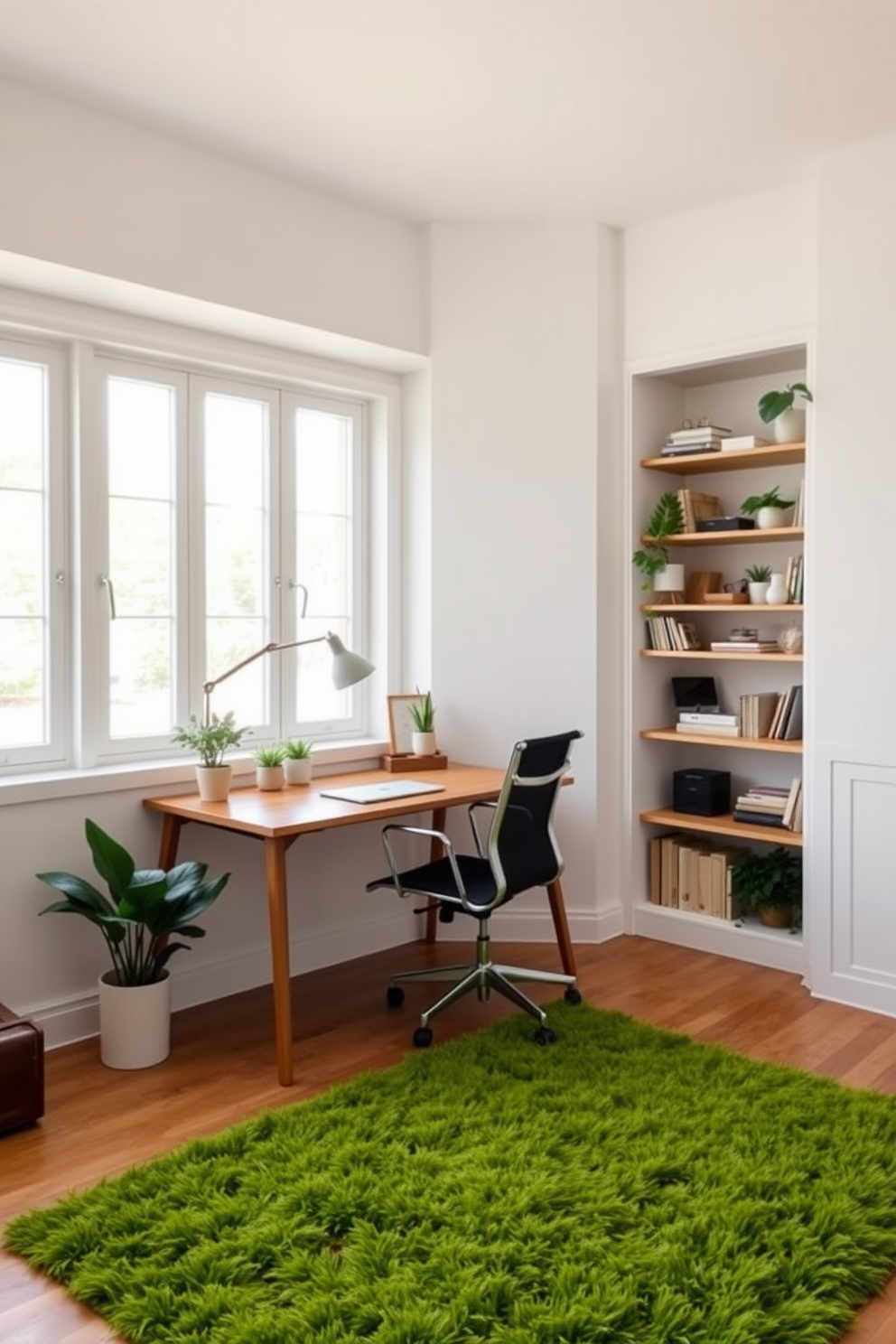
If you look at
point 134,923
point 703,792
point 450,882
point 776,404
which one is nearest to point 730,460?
Answer: point 776,404

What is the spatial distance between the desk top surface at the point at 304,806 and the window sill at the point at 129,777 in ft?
0.22

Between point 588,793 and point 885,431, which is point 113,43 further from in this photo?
point 588,793

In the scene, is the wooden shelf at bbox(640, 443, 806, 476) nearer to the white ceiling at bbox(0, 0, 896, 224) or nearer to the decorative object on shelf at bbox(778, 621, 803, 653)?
the decorative object on shelf at bbox(778, 621, 803, 653)

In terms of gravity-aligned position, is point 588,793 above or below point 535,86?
below

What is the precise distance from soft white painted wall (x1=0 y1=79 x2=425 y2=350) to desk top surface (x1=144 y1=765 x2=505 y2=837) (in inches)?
66.8

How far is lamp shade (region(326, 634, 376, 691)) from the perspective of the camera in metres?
3.68

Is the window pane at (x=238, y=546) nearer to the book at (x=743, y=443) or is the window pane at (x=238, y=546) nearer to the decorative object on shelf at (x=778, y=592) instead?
the book at (x=743, y=443)

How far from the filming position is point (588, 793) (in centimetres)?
438

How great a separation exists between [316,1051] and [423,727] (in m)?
1.45

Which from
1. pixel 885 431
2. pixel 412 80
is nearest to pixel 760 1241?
pixel 885 431

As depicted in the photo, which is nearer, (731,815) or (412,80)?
(412,80)

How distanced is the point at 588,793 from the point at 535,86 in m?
2.55

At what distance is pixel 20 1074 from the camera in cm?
279

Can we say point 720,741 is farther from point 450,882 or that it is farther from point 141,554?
point 141,554
